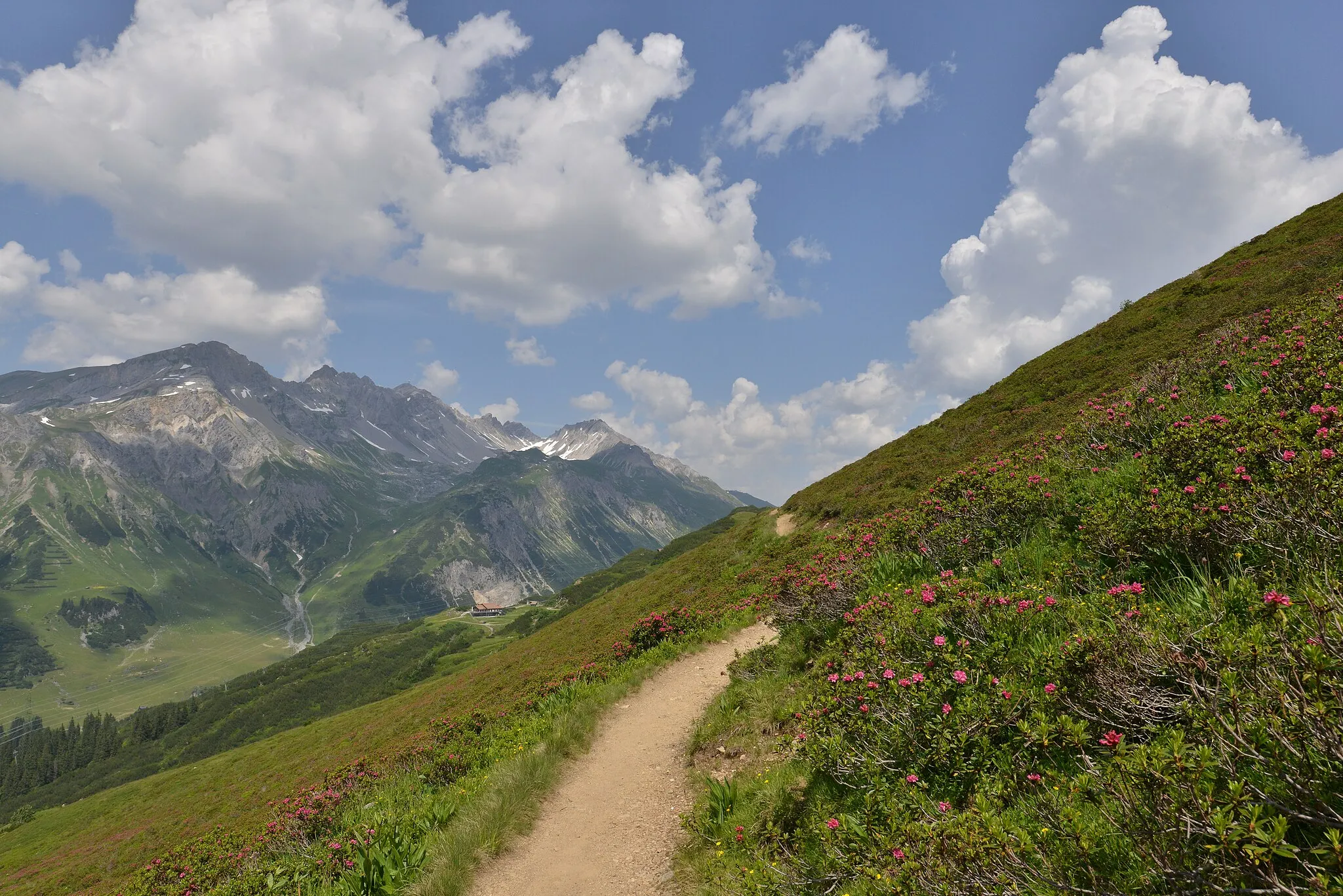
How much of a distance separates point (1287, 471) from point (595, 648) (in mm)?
24218

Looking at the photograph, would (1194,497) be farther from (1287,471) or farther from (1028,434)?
(1028,434)

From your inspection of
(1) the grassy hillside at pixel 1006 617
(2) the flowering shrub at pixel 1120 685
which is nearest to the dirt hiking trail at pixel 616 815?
(1) the grassy hillside at pixel 1006 617

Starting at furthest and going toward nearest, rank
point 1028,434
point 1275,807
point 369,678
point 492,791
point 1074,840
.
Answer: point 369,678 → point 1028,434 → point 492,791 → point 1074,840 → point 1275,807

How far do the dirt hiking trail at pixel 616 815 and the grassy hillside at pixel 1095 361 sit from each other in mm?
14932

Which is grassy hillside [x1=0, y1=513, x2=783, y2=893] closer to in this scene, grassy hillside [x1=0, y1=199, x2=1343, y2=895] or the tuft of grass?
grassy hillside [x1=0, y1=199, x2=1343, y2=895]

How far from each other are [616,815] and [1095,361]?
33276 mm

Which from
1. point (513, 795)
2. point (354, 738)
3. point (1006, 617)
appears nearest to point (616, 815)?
point (513, 795)

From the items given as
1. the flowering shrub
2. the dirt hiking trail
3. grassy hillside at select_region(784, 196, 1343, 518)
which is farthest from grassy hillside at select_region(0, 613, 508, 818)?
the flowering shrub

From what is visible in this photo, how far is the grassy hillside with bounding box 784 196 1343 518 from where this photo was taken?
25984mm

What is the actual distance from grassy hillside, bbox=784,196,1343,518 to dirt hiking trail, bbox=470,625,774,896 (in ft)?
49.0

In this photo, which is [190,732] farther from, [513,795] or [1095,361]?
[1095,361]

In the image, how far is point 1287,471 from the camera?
6426mm

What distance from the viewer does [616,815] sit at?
416 inches

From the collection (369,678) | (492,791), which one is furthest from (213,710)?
(492,791)
